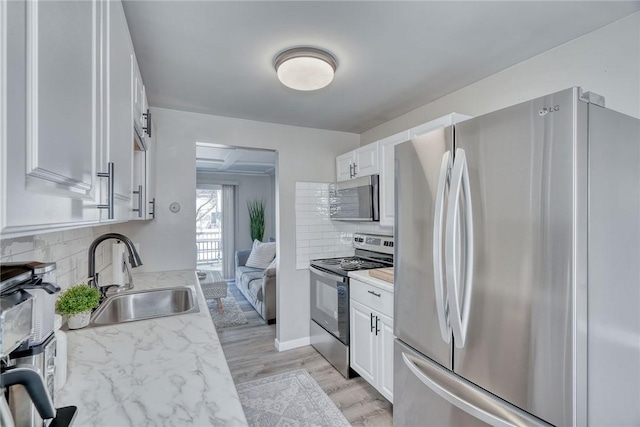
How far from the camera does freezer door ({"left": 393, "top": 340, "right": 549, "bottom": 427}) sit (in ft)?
4.00

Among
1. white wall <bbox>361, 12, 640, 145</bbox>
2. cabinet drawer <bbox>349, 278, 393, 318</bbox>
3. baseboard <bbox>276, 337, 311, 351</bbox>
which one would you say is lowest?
baseboard <bbox>276, 337, 311, 351</bbox>

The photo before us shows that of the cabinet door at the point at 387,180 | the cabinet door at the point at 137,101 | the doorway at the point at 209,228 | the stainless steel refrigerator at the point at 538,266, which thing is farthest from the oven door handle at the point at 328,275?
the doorway at the point at 209,228

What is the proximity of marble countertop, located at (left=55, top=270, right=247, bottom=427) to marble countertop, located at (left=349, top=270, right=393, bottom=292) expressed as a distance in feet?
3.79

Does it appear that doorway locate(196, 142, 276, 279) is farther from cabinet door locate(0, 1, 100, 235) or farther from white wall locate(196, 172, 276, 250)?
cabinet door locate(0, 1, 100, 235)

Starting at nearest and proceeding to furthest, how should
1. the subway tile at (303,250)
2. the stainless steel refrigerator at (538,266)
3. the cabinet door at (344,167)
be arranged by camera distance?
the stainless steel refrigerator at (538,266), the cabinet door at (344,167), the subway tile at (303,250)

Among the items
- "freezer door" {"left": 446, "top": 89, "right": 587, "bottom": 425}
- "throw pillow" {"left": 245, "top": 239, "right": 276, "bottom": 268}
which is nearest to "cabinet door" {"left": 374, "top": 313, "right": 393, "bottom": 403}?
"freezer door" {"left": 446, "top": 89, "right": 587, "bottom": 425}

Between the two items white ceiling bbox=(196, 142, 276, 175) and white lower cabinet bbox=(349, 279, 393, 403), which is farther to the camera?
white ceiling bbox=(196, 142, 276, 175)

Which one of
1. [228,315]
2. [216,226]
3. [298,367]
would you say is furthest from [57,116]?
[216,226]

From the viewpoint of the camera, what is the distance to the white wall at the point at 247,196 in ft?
20.8

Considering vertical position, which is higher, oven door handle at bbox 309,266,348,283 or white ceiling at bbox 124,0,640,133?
white ceiling at bbox 124,0,640,133

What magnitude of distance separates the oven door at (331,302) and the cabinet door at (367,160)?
97 centimetres

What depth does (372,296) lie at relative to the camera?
224 centimetres

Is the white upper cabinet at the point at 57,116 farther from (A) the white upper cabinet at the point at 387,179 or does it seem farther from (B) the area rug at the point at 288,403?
(A) the white upper cabinet at the point at 387,179

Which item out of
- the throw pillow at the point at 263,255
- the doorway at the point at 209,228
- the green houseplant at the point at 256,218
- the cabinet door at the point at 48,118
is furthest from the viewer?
the doorway at the point at 209,228
